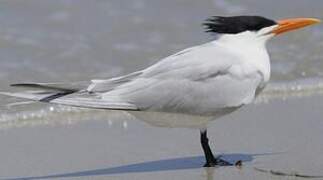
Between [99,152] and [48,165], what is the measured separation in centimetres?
35

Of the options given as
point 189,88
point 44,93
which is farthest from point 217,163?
point 44,93

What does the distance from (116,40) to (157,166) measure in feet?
9.31

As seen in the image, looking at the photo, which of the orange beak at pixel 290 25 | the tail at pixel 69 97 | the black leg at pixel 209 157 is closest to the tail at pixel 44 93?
the tail at pixel 69 97

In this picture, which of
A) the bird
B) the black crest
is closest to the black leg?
the bird

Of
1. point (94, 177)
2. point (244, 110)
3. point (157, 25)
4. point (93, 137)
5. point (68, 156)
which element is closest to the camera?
point (94, 177)

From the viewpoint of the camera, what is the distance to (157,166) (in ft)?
16.0

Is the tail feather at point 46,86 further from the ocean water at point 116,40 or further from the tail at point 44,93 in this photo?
the ocean water at point 116,40

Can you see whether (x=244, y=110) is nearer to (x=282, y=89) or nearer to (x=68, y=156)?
(x=282, y=89)

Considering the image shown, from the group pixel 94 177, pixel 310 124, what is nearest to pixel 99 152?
pixel 94 177

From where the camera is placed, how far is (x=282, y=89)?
6.54 metres

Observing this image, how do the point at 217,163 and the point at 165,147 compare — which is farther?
the point at 165,147

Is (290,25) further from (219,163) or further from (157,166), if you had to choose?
(157,166)

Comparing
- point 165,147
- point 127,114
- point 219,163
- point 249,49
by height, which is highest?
point 249,49

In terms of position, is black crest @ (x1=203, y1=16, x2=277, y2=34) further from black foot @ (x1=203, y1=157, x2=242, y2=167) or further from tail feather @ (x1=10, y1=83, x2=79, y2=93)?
tail feather @ (x1=10, y1=83, x2=79, y2=93)
